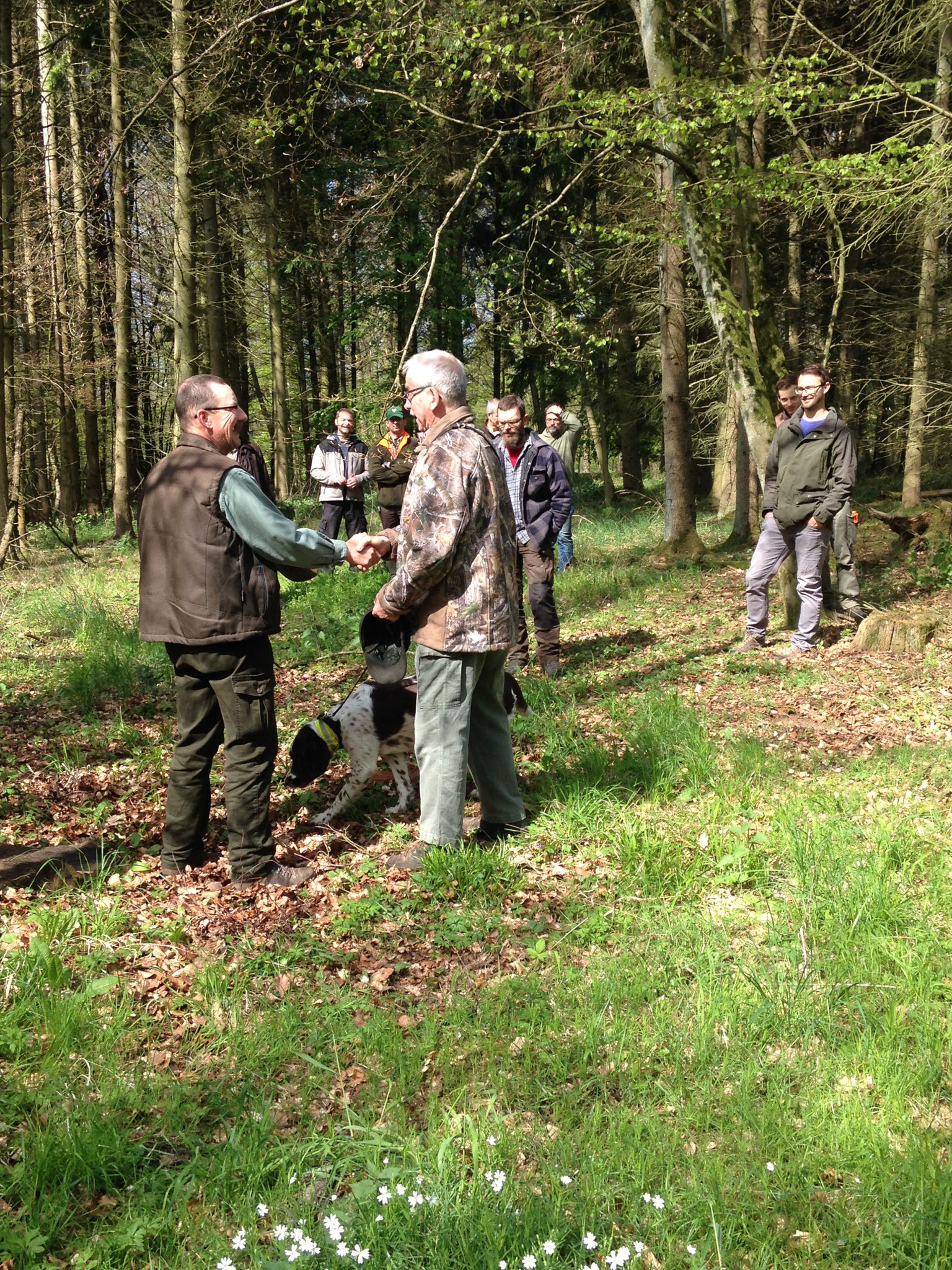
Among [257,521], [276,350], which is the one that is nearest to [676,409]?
[276,350]

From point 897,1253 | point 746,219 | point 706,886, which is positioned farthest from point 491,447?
point 746,219

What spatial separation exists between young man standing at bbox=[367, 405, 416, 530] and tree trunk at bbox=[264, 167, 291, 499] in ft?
33.8

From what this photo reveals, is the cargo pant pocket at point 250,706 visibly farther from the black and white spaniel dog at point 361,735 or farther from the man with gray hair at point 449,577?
the black and white spaniel dog at point 361,735

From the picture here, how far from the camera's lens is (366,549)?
5.05 m

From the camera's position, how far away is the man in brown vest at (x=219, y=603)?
14.1ft

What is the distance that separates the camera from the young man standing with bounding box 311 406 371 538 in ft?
40.2

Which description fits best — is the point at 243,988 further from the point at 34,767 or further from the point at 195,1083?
the point at 34,767

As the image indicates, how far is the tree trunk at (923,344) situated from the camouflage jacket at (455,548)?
11876 mm

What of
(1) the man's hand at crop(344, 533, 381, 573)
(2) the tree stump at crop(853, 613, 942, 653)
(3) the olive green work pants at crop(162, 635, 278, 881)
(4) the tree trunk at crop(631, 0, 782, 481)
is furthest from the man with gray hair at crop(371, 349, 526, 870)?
(4) the tree trunk at crop(631, 0, 782, 481)

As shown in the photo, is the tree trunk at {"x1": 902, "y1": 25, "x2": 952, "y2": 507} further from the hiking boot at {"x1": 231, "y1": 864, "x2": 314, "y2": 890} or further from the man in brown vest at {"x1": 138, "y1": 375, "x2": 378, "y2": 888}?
the hiking boot at {"x1": 231, "y1": 864, "x2": 314, "y2": 890}

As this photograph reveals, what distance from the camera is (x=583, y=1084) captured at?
10.3 feet

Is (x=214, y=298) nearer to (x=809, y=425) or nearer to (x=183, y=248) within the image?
(x=183, y=248)

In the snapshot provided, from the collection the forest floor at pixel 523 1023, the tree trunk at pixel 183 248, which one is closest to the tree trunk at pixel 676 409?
the tree trunk at pixel 183 248

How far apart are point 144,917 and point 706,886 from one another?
8.30 feet
